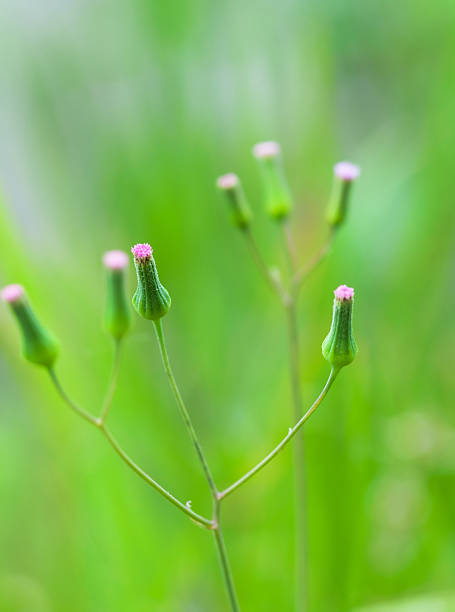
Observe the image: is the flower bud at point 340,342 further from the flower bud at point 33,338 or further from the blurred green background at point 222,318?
the blurred green background at point 222,318

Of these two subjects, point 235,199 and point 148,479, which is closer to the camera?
point 148,479

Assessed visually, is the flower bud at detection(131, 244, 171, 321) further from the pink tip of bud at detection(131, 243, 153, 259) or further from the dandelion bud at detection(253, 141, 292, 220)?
the dandelion bud at detection(253, 141, 292, 220)

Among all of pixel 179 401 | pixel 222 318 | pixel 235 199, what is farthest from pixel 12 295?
pixel 222 318

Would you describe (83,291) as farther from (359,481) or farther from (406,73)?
(406,73)

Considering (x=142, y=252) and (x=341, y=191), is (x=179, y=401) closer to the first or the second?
(x=142, y=252)

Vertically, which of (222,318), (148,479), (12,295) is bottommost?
A: (222,318)

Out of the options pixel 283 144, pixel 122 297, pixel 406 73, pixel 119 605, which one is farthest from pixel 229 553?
pixel 406 73

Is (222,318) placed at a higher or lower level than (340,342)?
lower
